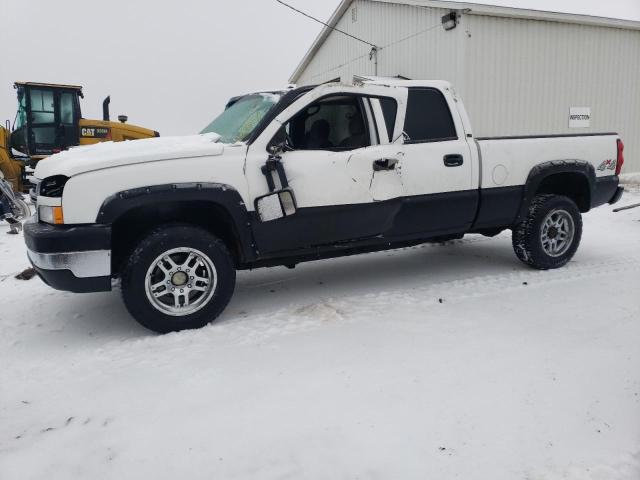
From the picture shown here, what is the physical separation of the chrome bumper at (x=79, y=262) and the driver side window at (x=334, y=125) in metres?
1.73

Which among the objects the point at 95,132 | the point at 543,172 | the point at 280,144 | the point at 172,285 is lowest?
the point at 172,285

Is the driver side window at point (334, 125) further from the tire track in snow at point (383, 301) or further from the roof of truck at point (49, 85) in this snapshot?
the roof of truck at point (49, 85)

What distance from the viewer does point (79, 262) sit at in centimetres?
357

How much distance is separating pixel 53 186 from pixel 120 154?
51cm

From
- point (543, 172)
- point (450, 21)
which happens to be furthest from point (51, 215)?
point (450, 21)

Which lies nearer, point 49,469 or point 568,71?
point 49,469

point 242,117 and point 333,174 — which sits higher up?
point 242,117

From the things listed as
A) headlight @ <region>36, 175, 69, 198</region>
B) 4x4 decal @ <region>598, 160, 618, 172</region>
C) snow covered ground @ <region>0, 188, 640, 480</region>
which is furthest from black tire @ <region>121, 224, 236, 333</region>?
4x4 decal @ <region>598, 160, 618, 172</region>

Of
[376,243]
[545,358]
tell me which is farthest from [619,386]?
[376,243]

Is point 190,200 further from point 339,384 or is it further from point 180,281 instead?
point 339,384

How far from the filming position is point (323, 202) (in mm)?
4141

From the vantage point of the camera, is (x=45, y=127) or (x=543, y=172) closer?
(x=543, y=172)

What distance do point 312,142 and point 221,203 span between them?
0.92m

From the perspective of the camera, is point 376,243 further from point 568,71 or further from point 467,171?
point 568,71
